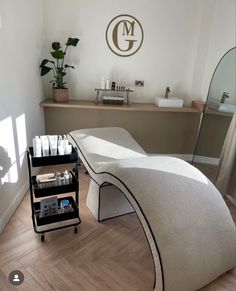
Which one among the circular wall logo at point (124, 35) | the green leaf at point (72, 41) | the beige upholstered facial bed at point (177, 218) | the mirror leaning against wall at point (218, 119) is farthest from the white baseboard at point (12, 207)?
the mirror leaning against wall at point (218, 119)

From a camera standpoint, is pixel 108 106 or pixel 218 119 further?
pixel 108 106

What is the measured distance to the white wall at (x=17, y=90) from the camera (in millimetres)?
1910

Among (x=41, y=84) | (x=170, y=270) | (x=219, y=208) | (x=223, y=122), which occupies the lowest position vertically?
(x=170, y=270)

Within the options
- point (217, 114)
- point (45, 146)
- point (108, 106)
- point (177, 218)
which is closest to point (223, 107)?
point (217, 114)

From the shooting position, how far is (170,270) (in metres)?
1.34

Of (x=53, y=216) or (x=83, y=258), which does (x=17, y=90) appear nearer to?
(x=53, y=216)

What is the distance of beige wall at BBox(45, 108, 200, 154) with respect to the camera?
3.18 metres

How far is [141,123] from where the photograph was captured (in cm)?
327

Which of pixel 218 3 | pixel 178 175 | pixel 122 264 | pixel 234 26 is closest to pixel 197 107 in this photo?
pixel 234 26

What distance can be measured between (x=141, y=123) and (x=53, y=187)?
1803 millimetres

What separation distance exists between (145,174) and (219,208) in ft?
1.90

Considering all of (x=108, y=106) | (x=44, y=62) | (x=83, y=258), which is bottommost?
(x=83, y=258)

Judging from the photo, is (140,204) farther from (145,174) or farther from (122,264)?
(122,264)

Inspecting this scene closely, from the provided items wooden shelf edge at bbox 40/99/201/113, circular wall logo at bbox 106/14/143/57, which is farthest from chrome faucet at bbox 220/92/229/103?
circular wall logo at bbox 106/14/143/57
